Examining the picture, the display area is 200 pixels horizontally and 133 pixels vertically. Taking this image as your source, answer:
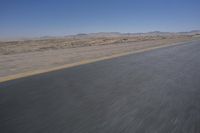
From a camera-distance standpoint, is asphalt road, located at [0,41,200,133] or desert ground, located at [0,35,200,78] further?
desert ground, located at [0,35,200,78]

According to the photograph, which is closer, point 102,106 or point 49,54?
point 102,106

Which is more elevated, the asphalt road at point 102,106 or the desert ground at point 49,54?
the asphalt road at point 102,106

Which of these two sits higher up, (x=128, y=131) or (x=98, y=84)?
(x=128, y=131)

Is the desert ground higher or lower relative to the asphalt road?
lower

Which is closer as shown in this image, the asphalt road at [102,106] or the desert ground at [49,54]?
the asphalt road at [102,106]

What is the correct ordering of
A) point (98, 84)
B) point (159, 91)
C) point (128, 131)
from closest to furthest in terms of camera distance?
point (128, 131) → point (159, 91) → point (98, 84)

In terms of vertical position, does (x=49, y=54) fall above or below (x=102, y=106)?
below

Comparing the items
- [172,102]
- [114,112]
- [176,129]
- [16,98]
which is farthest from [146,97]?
[16,98]

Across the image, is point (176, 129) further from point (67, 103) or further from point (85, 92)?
point (85, 92)
